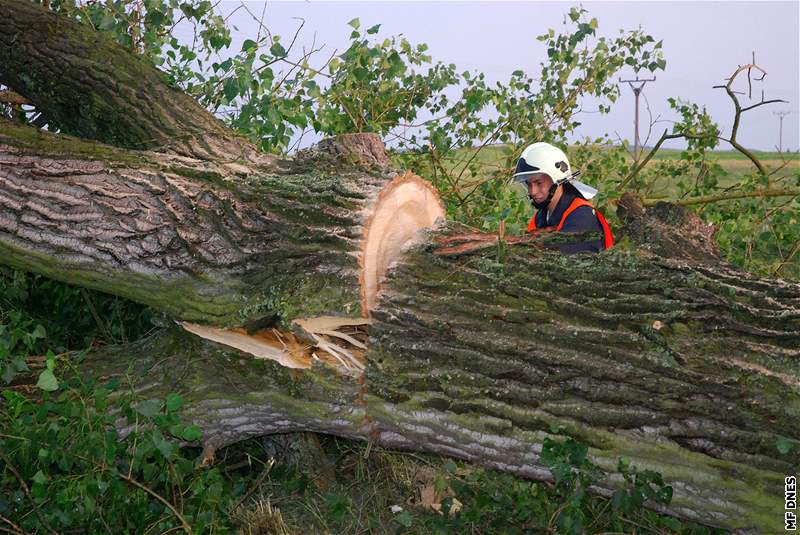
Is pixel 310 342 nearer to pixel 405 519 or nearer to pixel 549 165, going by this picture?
pixel 405 519

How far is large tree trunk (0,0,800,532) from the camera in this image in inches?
115

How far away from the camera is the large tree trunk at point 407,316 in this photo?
293 cm

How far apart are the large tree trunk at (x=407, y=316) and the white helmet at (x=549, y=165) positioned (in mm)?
704

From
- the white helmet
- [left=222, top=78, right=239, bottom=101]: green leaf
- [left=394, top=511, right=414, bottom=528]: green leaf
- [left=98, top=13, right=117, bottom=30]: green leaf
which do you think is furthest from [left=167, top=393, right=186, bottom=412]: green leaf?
[left=98, top=13, right=117, bottom=30]: green leaf

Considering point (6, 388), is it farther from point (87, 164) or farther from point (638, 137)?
point (638, 137)

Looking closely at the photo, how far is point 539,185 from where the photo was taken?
448cm

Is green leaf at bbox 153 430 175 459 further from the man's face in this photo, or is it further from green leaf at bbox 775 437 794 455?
the man's face

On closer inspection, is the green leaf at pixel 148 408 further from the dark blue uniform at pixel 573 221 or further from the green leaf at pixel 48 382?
the dark blue uniform at pixel 573 221

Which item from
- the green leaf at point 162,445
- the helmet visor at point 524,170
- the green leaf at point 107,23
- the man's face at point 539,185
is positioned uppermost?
the green leaf at point 107,23

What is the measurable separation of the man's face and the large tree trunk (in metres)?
0.75

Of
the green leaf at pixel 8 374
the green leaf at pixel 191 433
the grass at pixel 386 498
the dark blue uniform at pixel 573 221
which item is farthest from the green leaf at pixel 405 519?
the green leaf at pixel 8 374

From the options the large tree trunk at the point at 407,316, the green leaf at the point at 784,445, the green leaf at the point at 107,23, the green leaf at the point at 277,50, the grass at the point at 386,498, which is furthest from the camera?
the green leaf at the point at 107,23

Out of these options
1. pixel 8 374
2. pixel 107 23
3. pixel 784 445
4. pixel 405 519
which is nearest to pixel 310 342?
pixel 405 519

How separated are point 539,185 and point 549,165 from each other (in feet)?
0.44
